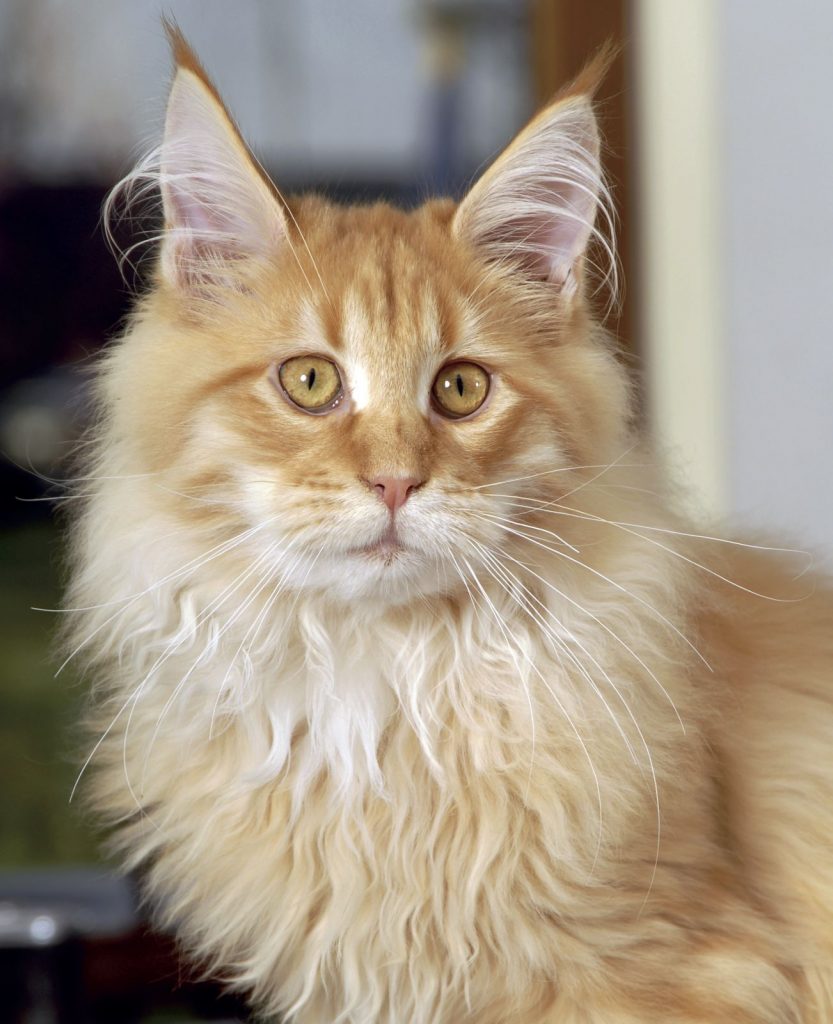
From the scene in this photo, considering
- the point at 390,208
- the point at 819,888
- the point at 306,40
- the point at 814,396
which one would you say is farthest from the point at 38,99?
the point at 819,888

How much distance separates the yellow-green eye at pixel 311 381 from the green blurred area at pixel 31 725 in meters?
1.67

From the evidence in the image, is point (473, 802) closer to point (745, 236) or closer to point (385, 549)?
point (385, 549)

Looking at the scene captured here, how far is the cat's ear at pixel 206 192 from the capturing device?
3.79ft

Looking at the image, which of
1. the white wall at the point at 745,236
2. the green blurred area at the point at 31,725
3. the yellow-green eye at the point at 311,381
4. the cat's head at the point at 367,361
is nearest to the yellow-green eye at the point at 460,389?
the cat's head at the point at 367,361

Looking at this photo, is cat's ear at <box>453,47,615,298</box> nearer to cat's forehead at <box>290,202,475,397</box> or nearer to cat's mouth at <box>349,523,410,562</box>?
cat's forehead at <box>290,202,475,397</box>

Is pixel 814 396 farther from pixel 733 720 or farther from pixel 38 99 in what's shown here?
pixel 38 99

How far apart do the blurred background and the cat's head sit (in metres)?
1.20

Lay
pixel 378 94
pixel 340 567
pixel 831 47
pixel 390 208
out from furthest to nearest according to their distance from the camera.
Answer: pixel 378 94 → pixel 831 47 → pixel 390 208 → pixel 340 567

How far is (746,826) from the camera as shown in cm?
129

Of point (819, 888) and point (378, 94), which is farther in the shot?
point (378, 94)

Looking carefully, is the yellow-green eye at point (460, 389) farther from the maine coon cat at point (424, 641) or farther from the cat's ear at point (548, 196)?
the cat's ear at point (548, 196)

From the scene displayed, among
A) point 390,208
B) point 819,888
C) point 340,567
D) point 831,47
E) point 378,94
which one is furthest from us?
point 378,94

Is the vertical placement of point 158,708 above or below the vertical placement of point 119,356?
below

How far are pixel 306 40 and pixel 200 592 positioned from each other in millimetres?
1724
